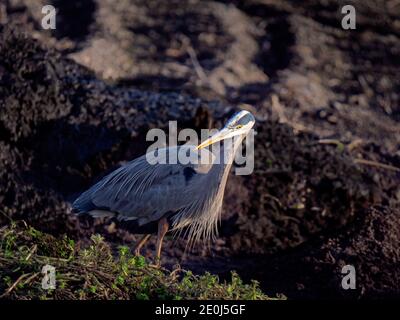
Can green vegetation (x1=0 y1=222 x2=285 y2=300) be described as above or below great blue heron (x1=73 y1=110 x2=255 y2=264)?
below

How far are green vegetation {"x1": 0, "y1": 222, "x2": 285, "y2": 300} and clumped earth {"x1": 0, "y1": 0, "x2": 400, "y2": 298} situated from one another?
60.1 inches

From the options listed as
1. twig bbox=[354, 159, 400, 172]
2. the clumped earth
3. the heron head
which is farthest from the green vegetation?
twig bbox=[354, 159, 400, 172]

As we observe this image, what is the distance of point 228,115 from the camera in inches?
343

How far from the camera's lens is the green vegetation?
5180mm

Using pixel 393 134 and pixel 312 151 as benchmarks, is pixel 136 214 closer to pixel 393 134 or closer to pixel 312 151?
pixel 312 151

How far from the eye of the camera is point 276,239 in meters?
7.77

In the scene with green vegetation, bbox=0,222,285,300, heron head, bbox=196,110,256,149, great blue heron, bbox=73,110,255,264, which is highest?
heron head, bbox=196,110,256,149

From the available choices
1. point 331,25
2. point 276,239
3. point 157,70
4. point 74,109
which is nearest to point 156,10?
point 157,70

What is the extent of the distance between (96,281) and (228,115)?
374 cm

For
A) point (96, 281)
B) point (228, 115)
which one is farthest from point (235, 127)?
point (228, 115)

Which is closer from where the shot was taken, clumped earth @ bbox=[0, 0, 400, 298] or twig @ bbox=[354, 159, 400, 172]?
clumped earth @ bbox=[0, 0, 400, 298]

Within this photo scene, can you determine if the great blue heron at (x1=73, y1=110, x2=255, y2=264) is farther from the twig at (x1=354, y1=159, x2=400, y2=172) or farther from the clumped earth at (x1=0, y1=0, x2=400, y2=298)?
the twig at (x1=354, y1=159, x2=400, y2=172)

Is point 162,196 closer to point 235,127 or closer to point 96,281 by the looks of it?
point 235,127
